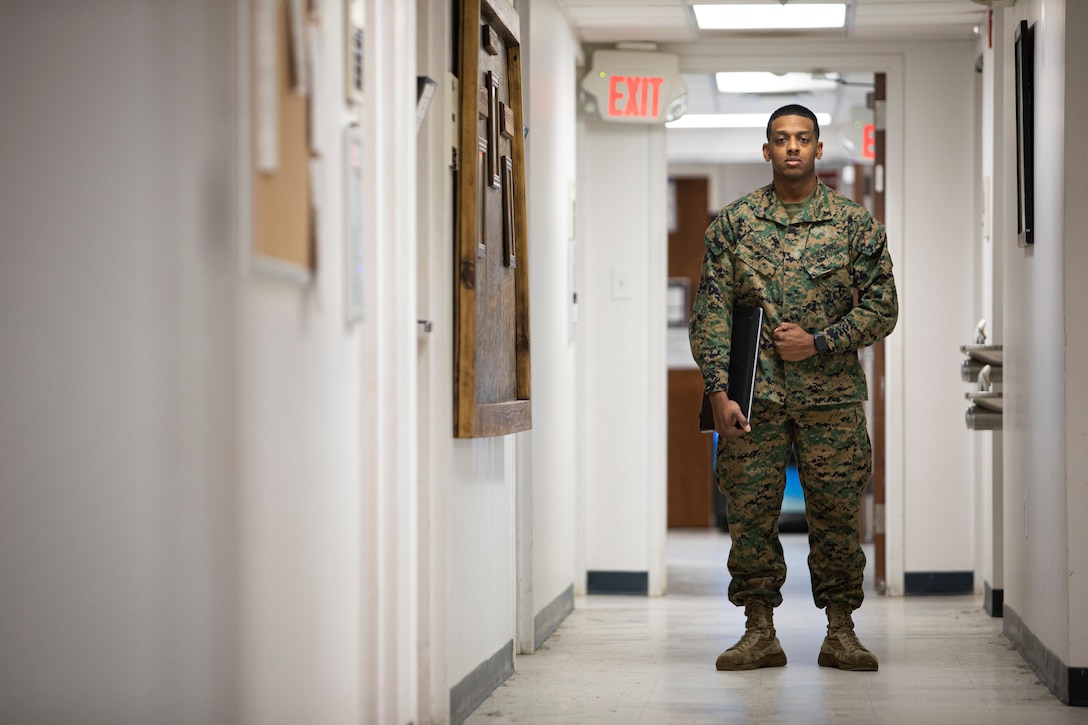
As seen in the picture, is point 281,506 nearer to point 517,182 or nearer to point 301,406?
point 301,406

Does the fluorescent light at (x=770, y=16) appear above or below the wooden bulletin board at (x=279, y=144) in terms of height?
above

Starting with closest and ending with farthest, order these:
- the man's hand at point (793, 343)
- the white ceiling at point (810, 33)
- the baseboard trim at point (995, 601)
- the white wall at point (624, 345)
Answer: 1. the man's hand at point (793, 343)
2. the baseboard trim at point (995, 601)
3. the white ceiling at point (810, 33)
4. the white wall at point (624, 345)

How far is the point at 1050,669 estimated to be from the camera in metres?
3.60

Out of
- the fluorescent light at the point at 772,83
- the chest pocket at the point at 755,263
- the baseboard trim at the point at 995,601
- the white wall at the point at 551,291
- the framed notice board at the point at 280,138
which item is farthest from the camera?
the fluorescent light at the point at 772,83

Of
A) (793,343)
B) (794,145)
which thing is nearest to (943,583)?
(793,343)

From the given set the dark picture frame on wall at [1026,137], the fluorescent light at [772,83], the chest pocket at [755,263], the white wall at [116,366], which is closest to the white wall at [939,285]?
the fluorescent light at [772,83]

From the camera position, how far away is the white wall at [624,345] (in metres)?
5.79

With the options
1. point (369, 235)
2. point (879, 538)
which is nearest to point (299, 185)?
point (369, 235)

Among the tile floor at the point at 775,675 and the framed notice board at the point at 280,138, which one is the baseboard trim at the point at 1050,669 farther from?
the framed notice board at the point at 280,138

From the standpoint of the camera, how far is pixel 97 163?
1863mm

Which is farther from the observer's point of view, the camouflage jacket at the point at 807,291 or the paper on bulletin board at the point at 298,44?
the camouflage jacket at the point at 807,291

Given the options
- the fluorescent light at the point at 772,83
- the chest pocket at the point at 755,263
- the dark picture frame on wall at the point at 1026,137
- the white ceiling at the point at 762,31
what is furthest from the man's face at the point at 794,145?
the fluorescent light at the point at 772,83

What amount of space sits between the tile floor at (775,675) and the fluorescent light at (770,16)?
7.53 ft

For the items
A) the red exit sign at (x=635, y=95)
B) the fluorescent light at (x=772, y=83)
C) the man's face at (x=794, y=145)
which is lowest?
the man's face at (x=794, y=145)
